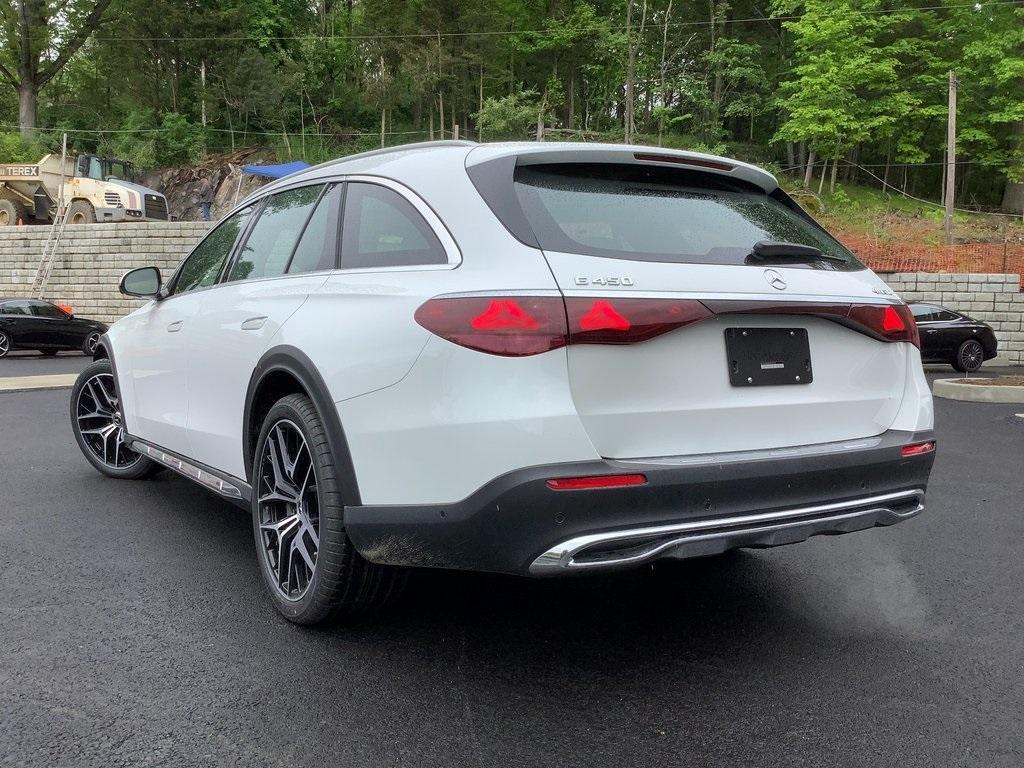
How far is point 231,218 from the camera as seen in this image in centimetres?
457

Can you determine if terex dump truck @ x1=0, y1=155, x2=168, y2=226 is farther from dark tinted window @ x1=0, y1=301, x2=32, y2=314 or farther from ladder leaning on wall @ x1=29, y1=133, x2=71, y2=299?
dark tinted window @ x1=0, y1=301, x2=32, y2=314

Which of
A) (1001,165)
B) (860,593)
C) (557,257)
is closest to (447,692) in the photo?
(557,257)

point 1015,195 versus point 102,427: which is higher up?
point 1015,195

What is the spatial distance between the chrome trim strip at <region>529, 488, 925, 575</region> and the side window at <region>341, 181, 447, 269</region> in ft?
3.24

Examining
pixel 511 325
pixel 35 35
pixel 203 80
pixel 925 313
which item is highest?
pixel 35 35

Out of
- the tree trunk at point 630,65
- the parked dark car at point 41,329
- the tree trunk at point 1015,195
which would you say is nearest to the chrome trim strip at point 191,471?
the parked dark car at point 41,329

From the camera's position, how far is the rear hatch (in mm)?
2494

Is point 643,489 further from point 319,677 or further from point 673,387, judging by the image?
point 319,677

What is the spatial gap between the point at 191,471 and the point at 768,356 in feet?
9.34

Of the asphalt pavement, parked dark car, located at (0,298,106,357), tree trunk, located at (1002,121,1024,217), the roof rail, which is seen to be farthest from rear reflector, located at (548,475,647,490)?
tree trunk, located at (1002,121,1024,217)

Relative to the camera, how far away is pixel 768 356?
2.74 meters

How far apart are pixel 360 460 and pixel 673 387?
1.01 meters

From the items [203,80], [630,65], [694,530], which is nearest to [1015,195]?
[630,65]

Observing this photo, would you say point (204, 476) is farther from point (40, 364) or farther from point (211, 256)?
point (40, 364)
